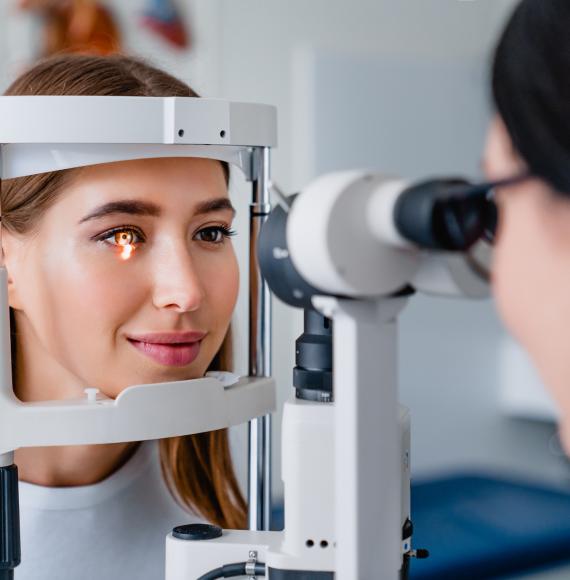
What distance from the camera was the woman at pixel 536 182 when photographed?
1.63 feet

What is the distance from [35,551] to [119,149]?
40 centimetres

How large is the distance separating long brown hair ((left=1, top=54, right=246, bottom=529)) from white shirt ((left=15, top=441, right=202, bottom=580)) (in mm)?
46

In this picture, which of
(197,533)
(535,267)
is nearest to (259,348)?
(197,533)

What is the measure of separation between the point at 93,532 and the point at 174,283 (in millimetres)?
279

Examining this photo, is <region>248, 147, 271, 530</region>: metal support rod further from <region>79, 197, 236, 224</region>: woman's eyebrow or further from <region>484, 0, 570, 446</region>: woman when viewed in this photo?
<region>484, 0, 570, 446</region>: woman

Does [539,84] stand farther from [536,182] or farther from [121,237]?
[121,237]

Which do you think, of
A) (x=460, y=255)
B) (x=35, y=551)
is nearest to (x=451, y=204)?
(x=460, y=255)

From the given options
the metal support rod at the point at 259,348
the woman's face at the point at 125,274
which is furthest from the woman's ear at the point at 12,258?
the metal support rod at the point at 259,348

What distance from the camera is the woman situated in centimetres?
50

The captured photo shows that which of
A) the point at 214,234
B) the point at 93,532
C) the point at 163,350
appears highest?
the point at 214,234

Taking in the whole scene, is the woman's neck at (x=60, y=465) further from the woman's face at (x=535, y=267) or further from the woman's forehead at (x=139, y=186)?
the woman's face at (x=535, y=267)

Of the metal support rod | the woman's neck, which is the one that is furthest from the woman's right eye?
the woman's neck

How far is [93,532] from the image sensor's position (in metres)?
0.97

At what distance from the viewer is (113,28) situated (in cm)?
207
